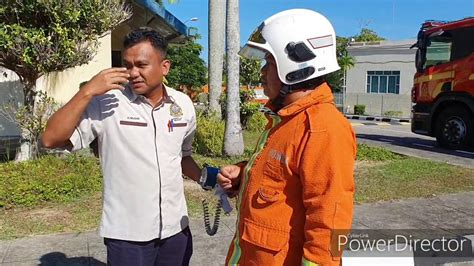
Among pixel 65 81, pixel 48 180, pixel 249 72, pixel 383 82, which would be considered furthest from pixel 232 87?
pixel 383 82

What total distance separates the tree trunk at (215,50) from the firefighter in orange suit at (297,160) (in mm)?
9518

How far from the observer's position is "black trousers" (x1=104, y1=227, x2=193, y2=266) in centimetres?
229

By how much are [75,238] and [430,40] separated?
9.82 metres

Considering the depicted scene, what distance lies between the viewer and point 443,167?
27.4 ft

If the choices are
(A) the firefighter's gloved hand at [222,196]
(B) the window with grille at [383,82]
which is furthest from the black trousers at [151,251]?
(B) the window with grille at [383,82]

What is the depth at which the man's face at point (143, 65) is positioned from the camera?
2271mm

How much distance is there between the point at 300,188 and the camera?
180 cm

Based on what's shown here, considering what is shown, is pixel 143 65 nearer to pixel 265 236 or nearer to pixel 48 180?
pixel 265 236

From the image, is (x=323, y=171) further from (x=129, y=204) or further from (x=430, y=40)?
(x=430, y=40)

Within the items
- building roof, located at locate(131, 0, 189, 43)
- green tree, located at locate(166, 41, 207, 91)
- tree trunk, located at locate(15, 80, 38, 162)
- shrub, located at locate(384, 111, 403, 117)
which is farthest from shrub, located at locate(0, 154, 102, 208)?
green tree, located at locate(166, 41, 207, 91)

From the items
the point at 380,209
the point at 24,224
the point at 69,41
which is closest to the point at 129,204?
the point at 24,224

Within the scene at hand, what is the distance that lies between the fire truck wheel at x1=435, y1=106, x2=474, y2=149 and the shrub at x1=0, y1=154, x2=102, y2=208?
835cm

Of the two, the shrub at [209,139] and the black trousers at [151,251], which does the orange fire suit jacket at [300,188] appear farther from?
the shrub at [209,139]

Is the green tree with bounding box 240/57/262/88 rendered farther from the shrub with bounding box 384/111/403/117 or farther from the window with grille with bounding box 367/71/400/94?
the window with grille with bounding box 367/71/400/94
